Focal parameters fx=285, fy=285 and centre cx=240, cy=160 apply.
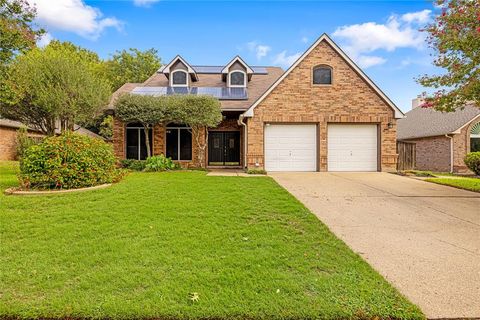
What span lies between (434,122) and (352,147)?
1258 centimetres

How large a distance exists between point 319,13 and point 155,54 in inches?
1094

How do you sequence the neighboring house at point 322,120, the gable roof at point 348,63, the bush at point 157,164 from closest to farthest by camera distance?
the bush at point 157,164, the gable roof at point 348,63, the neighboring house at point 322,120

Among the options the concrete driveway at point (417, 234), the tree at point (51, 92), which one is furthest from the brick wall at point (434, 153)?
the tree at point (51, 92)

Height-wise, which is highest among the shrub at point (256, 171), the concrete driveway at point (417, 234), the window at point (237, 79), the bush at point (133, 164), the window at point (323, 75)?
the window at point (237, 79)

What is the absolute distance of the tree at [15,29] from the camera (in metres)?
11.1

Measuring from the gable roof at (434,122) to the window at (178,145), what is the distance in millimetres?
15374

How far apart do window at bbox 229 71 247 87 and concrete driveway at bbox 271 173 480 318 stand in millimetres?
10781

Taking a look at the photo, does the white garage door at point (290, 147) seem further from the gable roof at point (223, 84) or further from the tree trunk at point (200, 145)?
the tree trunk at point (200, 145)

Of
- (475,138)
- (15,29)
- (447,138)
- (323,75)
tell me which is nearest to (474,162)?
(447,138)

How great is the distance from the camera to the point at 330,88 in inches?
558

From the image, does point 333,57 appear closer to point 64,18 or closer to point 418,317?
point 418,317

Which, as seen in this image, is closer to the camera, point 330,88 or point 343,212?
point 343,212

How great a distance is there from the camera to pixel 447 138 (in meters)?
19.9

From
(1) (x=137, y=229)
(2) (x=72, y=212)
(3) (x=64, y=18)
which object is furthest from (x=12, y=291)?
(3) (x=64, y=18)
